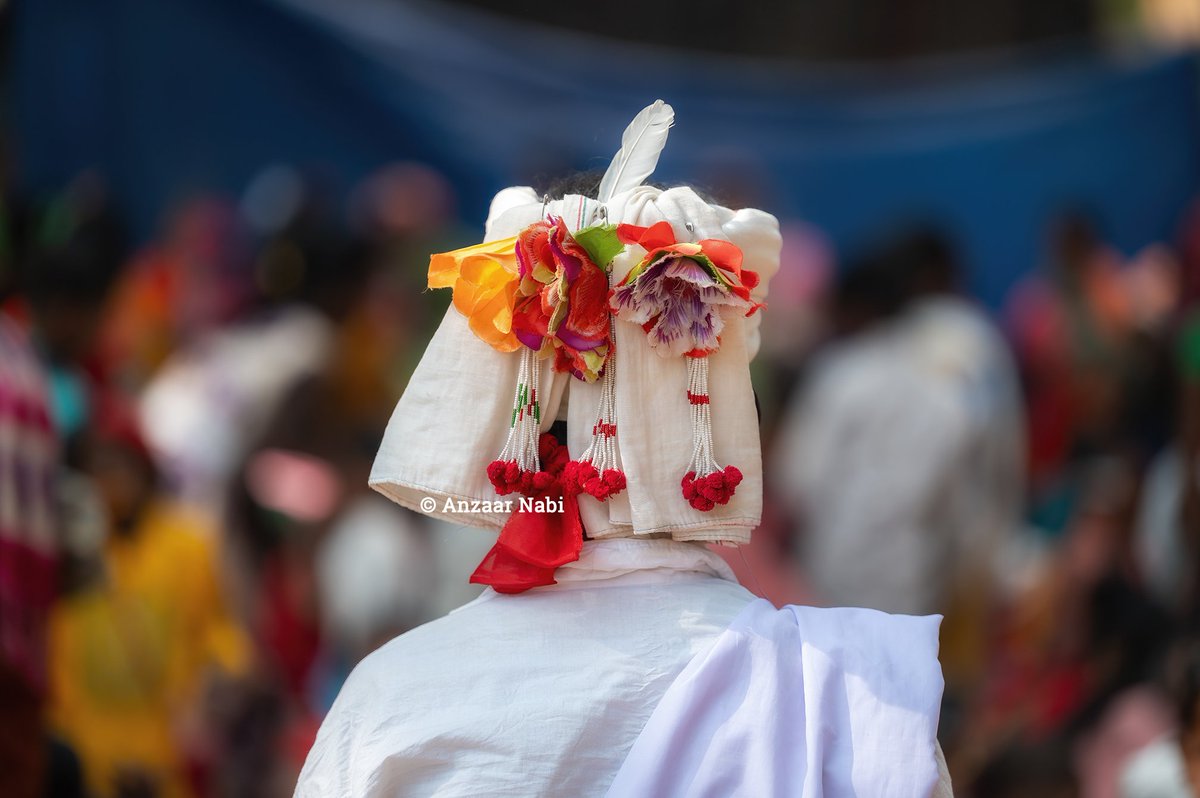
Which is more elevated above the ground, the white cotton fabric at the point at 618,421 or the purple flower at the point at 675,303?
the purple flower at the point at 675,303

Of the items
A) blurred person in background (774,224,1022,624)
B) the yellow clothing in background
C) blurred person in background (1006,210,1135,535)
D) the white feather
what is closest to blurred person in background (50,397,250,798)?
the yellow clothing in background

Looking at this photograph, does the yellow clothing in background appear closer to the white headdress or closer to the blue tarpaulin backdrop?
the blue tarpaulin backdrop

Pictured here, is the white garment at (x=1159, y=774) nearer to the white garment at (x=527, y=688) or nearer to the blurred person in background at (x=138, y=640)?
the white garment at (x=527, y=688)

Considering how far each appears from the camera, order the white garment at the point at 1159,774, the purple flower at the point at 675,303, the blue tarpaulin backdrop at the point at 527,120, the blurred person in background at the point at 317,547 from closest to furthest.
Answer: the purple flower at the point at 675,303, the white garment at the point at 1159,774, the blurred person in background at the point at 317,547, the blue tarpaulin backdrop at the point at 527,120

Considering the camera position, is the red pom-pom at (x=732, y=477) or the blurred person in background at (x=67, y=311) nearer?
the red pom-pom at (x=732, y=477)

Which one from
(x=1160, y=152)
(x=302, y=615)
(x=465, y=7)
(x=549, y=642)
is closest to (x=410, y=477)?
(x=549, y=642)

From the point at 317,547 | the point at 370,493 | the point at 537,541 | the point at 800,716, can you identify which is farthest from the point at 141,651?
the point at 800,716

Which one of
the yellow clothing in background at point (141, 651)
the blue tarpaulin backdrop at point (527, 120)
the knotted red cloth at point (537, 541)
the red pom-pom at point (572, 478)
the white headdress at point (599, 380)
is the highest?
the blue tarpaulin backdrop at point (527, 120)

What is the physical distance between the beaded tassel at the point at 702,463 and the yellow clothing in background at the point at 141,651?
113 inches

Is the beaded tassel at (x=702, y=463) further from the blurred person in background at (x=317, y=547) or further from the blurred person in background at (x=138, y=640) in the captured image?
the blurred person in background at (x=317, y=547)

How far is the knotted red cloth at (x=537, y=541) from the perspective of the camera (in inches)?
94.7

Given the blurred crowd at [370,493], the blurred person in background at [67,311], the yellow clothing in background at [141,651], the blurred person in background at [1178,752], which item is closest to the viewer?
the blurred person in background at [1178,752]

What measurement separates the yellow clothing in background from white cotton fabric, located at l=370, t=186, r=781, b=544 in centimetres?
266

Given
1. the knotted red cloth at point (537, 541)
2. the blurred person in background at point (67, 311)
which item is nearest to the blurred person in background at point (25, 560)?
the blurred person in background at point (67, 311)
